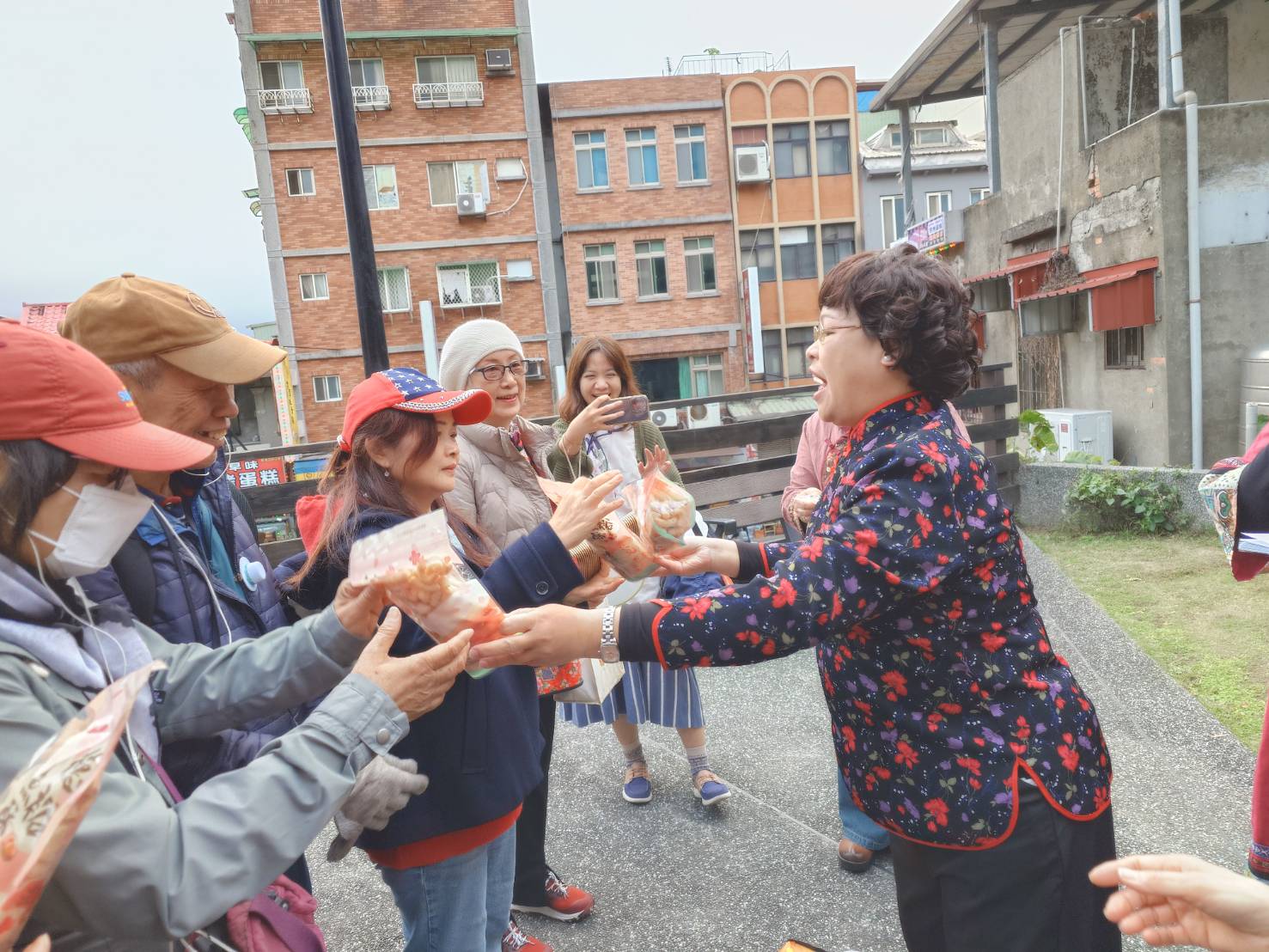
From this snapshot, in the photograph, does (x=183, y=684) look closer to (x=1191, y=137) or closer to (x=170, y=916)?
(x=170, y=916)

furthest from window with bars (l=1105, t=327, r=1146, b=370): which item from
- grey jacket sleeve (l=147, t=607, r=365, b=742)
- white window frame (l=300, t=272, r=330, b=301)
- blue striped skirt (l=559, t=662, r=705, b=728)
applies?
white window frame (l=300, t=272, r=330, b=301)

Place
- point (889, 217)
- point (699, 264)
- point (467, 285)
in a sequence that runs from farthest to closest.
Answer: point (889, 217) < point (699, 264) < point (467, 285)

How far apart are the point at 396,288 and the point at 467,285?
182 cm

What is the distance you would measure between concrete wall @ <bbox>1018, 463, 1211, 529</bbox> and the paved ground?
3176 mm

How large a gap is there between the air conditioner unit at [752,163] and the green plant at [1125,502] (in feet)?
55.8

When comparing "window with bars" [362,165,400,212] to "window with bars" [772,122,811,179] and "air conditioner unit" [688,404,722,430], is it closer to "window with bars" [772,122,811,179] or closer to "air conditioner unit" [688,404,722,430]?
"window with bars" [772,122,811,179]

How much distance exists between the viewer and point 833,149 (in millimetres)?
23109

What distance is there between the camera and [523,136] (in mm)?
21484

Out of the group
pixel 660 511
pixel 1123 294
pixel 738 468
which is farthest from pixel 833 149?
pixel 660 511

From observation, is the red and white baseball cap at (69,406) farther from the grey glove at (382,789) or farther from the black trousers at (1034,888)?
the black trousers at (1034,888)

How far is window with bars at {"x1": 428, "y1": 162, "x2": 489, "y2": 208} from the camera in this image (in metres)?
21.4

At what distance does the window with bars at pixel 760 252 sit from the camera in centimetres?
2289

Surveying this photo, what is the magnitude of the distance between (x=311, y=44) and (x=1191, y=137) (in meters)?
19.5

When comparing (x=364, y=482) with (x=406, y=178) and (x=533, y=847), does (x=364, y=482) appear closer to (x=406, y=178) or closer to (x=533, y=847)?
(x=533, y=847)
